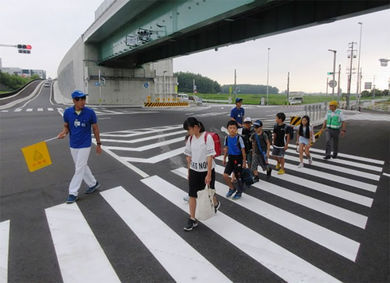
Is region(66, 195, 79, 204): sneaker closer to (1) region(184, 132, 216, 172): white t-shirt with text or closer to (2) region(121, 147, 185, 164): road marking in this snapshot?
(1) region(184, 132, 216, 172): white t-shirt with text

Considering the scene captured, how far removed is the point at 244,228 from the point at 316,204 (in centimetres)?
184

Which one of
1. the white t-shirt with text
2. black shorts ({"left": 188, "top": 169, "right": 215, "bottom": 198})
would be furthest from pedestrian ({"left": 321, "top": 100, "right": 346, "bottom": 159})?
black shorts ({"left": 188, "top": 169, "right": 215, "bottom": 198})

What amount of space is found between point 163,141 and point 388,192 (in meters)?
8.23

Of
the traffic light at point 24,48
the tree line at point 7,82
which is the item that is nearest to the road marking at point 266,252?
the traffic light at point 24,48

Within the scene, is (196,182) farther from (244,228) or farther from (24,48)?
(24,48)

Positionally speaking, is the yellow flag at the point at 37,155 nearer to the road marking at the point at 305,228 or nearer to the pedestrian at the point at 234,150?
the pedestrian at the point at 234,150

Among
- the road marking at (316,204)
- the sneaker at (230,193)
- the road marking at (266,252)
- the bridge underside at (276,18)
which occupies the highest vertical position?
the bridge underside at (276,18)

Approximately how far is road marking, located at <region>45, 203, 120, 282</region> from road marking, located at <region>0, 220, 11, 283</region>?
55 cm

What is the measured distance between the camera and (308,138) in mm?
7984

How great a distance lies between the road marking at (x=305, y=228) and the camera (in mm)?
3762

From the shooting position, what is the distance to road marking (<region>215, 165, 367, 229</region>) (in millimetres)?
4660

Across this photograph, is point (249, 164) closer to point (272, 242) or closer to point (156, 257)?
point (272, 242)

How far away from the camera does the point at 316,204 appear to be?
530cm

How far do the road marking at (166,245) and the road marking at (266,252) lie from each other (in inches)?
24.0
